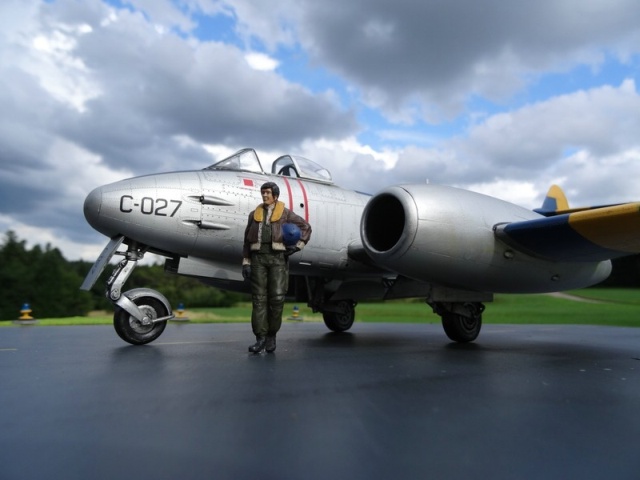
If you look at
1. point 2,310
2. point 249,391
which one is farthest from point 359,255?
point 2,310

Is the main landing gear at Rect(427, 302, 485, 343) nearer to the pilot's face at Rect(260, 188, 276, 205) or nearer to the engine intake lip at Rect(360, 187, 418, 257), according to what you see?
the engine intake lip at Rect(360, 187, 418, 257)

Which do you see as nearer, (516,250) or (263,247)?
(263,247)

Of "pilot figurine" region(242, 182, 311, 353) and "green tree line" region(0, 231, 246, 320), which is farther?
"green tree line" region(0, 231, 246, 320)

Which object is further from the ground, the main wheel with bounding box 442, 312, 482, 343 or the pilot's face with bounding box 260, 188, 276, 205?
the pilot's face with bounding box 260, 188, 276, 205

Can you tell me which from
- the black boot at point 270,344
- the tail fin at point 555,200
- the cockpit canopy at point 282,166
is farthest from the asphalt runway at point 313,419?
the tail fin at point 555,200

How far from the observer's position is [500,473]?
5.27 ft

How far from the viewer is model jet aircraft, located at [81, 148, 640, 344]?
4.88 m

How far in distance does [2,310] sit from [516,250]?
54.6 feet

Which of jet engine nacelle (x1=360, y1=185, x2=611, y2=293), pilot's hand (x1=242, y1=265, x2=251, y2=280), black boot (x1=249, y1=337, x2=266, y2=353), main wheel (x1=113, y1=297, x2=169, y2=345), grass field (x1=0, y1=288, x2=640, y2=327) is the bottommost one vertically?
grass field (x1=0, y1=288, x2=640, y2=327)

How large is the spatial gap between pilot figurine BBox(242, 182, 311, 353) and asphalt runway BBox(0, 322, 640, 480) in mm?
410

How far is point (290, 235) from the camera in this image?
4363 millimetres

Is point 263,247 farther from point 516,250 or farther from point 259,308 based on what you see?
point 516,250

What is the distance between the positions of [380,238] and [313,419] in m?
3.52

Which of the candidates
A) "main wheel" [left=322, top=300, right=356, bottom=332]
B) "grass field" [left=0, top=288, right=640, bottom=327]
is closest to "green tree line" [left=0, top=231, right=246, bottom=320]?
"grass field" [left=0, top=288, right=640, bottom=327]
